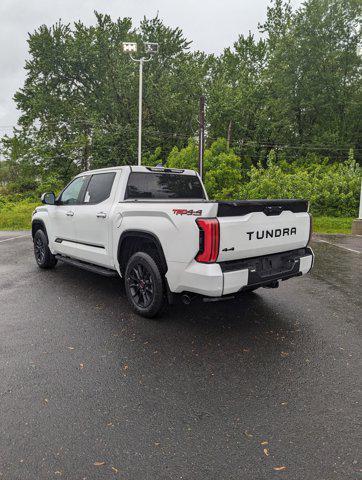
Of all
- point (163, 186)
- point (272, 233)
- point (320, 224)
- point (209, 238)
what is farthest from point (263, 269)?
point (320, 224)

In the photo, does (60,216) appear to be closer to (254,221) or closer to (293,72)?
(254,221)

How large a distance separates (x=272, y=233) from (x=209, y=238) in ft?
3.18

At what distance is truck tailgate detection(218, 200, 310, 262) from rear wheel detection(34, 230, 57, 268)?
449 centimetres

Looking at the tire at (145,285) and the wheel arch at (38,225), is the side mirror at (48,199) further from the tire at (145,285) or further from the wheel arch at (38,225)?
the tire at (145,285)

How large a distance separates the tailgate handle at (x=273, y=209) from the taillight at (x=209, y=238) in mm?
805

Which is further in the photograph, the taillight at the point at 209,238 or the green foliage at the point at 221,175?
the green foliage at the point at 221,175

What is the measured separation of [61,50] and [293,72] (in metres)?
24.1

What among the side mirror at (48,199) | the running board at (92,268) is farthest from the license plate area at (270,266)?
the side mirror at (48,199)

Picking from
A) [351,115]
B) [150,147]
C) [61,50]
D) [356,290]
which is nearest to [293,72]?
[351,115]

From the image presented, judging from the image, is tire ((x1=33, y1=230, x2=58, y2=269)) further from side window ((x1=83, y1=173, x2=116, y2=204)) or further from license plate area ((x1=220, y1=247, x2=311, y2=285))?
license plate area ((x1=220, y1=247, x2=311, y2=285))

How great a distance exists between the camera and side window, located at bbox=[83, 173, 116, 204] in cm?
534

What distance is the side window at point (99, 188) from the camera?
5.34m

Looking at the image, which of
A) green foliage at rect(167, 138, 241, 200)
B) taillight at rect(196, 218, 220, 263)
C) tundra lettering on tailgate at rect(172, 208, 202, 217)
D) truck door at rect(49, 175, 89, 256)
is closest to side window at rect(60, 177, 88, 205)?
truck door at rect(49, 175, 89, 256)

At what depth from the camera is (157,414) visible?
2.61 meters
